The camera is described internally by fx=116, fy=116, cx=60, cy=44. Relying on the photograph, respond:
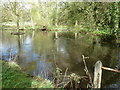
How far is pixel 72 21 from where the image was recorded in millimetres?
24062

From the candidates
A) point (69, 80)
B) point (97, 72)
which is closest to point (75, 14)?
point (69, 80)

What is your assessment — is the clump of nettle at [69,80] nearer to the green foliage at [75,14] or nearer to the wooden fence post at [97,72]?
the wooden fence post at [97,72]

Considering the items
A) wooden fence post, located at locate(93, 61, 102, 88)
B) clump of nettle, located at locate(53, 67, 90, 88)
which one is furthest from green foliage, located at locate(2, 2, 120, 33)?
wooden fence post, located at locate(93, 61, 102, 88)

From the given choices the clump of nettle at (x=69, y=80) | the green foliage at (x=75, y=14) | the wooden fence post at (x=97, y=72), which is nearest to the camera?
the wooden fence post at (x=97, y=72)

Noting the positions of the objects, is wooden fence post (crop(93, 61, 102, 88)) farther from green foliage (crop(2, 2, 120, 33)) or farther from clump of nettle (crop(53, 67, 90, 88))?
green foliage (crop(2, 2, 120, 33))

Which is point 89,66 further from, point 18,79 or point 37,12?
point 37,12

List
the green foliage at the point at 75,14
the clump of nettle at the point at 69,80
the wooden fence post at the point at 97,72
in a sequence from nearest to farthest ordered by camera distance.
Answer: the wooden fence post at the point at 97,72 < the clump of nettle at the point at 69,80 < the green foliage at the point at 75,14

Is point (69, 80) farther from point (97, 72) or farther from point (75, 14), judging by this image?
point (75, 14)

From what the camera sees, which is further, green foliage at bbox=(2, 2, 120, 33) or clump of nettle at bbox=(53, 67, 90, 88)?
green foliage at bbox=(2, 2, 120, 33)

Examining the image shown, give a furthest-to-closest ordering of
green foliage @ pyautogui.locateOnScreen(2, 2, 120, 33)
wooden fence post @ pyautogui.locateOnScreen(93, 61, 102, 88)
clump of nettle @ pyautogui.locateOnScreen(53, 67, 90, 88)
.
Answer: green foliage @ pyautogui.locateOnScreen(2, 2, 120, 33), clump of nettle @ pyautogui.locateOnScreen(53, 67, 90, 88), wooden fence post @ pyautogui.locateOnScreen(93, 61, 102, 88)

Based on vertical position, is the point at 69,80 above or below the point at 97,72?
below

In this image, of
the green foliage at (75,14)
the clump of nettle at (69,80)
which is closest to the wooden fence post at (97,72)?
the clump of nettle at (69,80)

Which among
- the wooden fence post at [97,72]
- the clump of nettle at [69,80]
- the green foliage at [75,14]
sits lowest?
the clump of nettle at [69,80]

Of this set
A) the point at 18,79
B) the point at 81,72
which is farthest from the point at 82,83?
the point at 18,79
